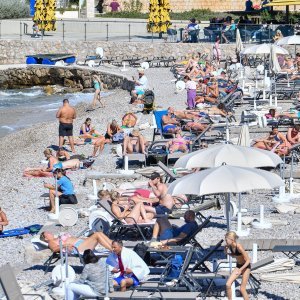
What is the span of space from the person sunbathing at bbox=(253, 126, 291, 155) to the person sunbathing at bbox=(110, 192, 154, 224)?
4.56 m

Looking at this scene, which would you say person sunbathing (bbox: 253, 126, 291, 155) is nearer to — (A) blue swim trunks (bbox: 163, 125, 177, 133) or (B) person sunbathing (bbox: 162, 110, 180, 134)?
(B) person sunbathing (bbox: 162, 110, 180, 134)

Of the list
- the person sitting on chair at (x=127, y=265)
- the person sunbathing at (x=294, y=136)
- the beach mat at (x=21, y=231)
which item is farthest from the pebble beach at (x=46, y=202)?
the person sunbathing at (x=294, y=136)

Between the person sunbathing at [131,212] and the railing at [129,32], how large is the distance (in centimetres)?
2459

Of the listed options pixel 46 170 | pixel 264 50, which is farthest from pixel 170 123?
pixel 264 50

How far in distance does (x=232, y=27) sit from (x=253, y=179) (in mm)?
27678

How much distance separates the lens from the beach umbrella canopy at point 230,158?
14031 millimetres

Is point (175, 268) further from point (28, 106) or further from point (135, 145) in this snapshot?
point (28, 106)

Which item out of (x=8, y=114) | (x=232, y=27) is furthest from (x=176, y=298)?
(x=232, y=27)

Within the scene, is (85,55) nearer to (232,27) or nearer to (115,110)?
(232,27)

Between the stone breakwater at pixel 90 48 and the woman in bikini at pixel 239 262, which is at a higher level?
the woman in bikini at pixel 239 262

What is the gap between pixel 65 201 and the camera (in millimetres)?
16641

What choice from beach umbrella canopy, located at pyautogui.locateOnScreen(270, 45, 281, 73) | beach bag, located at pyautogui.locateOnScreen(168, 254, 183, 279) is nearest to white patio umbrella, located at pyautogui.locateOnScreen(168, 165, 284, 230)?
beach bag, located at pyautogui.locateOnScreen(168, 254, 183, 279)

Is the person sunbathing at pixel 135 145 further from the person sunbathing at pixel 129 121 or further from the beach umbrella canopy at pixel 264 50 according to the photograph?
the beach umbrella canopy at pixel 264 50

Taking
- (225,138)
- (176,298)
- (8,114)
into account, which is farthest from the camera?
(8,114)
